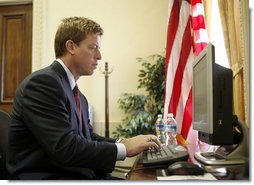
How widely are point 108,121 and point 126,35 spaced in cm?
104

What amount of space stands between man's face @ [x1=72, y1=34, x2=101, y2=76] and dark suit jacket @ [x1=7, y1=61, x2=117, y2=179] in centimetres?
25

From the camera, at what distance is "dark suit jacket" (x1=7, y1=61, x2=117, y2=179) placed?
1005 millimetres

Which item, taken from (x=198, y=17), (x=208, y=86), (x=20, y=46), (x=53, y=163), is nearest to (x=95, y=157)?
(x=53, y=163)

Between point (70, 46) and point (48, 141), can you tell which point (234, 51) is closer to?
point (70, 46)

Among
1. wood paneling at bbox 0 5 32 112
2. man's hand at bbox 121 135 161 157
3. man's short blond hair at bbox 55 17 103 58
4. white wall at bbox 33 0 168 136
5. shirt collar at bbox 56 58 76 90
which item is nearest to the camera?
man's hand at bbox 121 135 161 157

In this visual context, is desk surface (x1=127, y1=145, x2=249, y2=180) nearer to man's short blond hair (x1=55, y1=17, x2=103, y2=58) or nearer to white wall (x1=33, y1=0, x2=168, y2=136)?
man's short blond hair (x1=55, y1=17, x2=103, y2=58)

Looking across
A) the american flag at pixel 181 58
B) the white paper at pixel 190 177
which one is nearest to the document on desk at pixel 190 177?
the white paper at pixel 190 177

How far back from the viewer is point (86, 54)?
1.40 metres

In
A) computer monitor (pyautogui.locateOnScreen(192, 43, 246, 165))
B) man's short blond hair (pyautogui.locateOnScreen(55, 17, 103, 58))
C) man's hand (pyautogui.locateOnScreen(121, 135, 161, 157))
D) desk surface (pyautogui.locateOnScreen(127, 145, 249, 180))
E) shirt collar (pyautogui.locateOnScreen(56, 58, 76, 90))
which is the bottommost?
desk surface (pyautogui.locateOnScreen(127, 145, 249, 180))

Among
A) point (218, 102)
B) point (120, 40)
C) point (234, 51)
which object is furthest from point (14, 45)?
point (218, 102)

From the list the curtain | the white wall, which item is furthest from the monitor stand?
the white wall

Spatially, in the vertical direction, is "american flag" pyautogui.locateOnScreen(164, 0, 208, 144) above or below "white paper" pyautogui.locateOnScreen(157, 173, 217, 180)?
above

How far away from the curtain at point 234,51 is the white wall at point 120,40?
1.44 metres

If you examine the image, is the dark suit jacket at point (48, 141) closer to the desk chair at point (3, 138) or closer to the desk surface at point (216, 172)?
the desk surface at point (216, 172)
